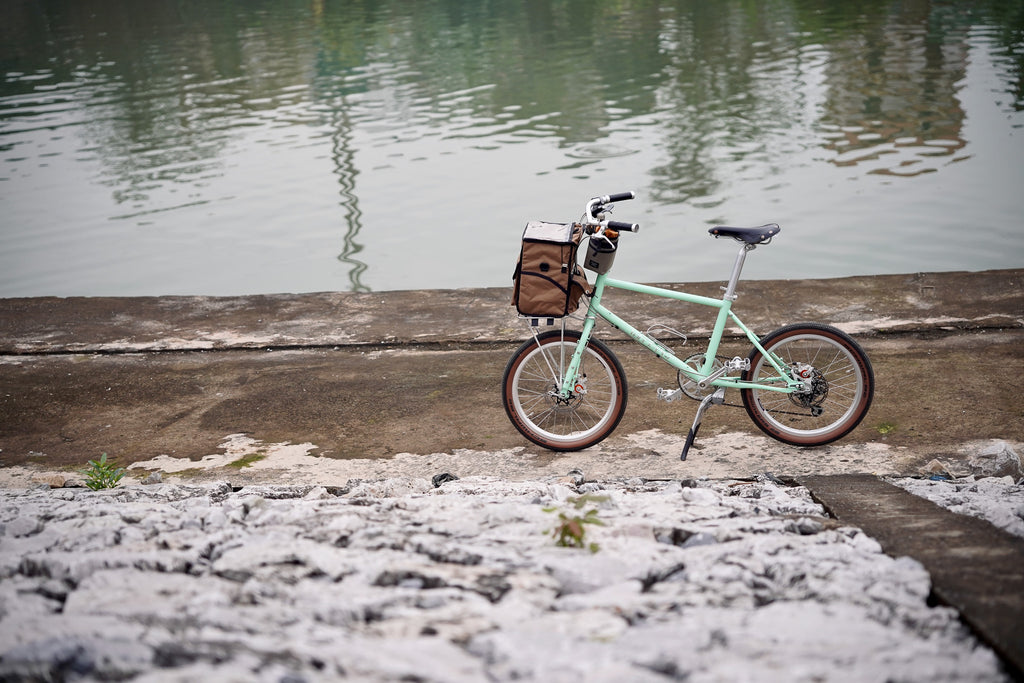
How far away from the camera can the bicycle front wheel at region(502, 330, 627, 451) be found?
477 cm

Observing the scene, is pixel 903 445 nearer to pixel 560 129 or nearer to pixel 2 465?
pixel 2 465

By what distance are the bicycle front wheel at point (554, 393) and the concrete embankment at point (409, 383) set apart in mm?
114

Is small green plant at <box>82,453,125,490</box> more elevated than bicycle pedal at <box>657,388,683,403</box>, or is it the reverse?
small green plant at <box>82,453,125,490</box>

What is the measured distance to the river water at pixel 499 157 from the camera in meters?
Answer: 11.7

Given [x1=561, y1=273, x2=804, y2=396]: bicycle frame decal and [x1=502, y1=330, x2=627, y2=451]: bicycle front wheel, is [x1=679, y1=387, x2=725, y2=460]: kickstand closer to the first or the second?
[x1=561, y1=273, x2=804, y2=396]: bicycle frame decal

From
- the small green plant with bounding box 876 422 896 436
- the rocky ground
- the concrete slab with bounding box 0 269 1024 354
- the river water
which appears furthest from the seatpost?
the river water

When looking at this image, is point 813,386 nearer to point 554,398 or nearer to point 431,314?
point 554,398

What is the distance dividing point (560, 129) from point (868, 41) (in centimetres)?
1601

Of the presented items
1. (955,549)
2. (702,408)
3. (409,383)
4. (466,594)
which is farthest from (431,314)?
(955,549)

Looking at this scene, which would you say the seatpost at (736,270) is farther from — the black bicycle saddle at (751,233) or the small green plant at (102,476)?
the small green plant at (102,476)

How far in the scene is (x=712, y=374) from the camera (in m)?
4.76

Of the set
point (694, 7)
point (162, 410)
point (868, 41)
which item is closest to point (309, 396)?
point (162, 410)

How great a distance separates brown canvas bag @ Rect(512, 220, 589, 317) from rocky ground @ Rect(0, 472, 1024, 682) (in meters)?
1.14

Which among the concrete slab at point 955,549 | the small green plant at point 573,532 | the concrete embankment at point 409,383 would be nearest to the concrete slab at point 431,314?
the concrete embankment at point 409,383
